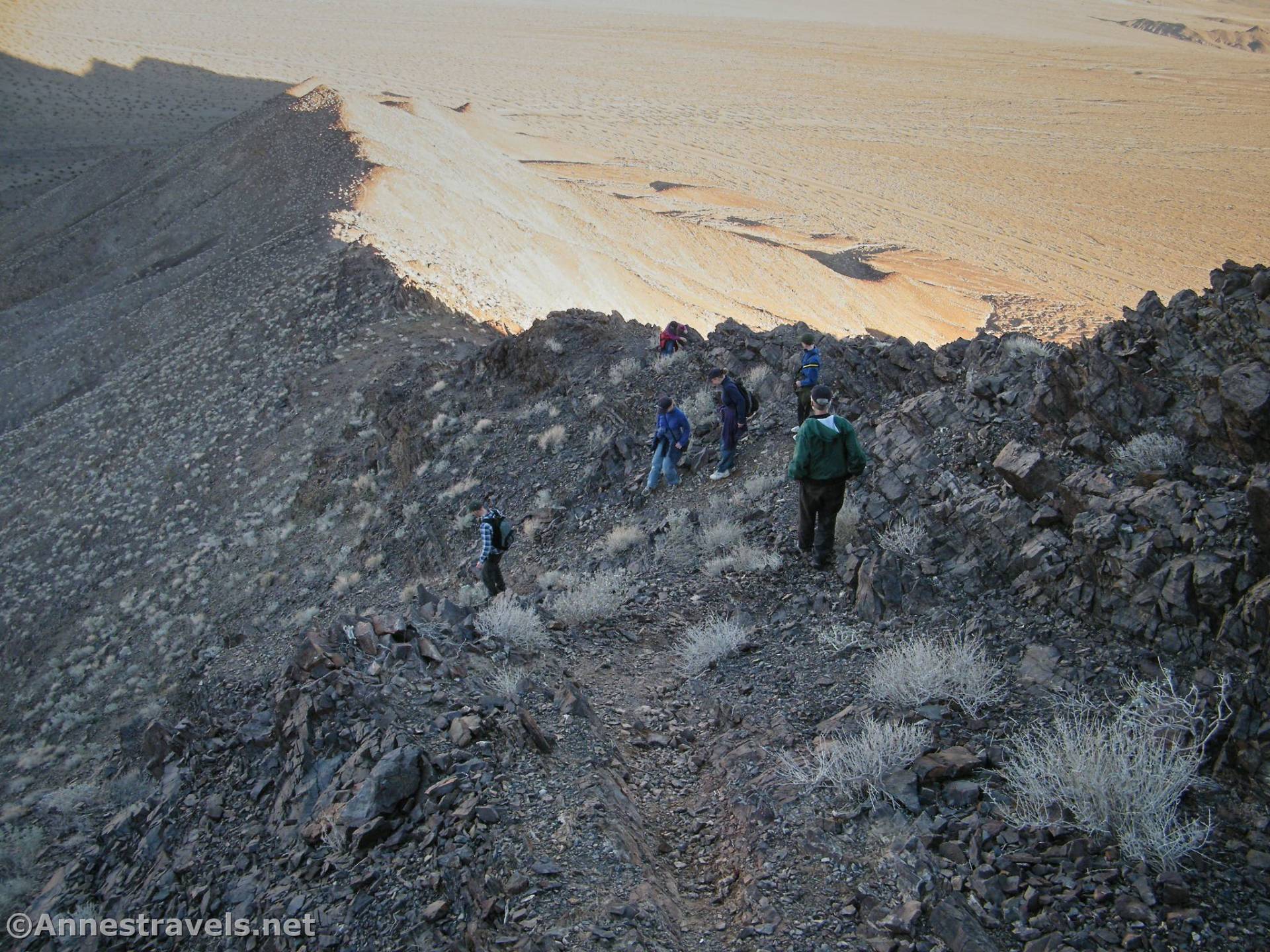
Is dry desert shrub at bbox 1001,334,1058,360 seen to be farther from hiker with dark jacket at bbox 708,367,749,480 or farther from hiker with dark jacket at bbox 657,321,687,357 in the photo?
hiker with dark jacket at bbox 657,321,687,357

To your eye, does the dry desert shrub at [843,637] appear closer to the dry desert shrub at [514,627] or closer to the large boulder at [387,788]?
the dry desert shrub at [514,627]

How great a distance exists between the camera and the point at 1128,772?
12.2 feet

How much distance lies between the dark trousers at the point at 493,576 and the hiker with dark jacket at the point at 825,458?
3.36 metres

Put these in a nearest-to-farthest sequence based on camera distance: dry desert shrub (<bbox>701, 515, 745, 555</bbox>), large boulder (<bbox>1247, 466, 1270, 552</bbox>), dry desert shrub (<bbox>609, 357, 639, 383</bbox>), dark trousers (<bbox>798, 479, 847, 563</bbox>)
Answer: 1. large boulder (<bbox>1247, 466, 1270, 552</bbox>)
2. dark trousers (<bbox>798, 479, 847, 563</bbox>)
3. dry desert shrub (<bbox>701, 515, 745, 555</bbox>)
4. dry desert shrub (<bbox>609, 357, 639, 383</bbox>)

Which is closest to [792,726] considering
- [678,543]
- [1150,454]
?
[1150,454]

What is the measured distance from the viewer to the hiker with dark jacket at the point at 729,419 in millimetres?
9180

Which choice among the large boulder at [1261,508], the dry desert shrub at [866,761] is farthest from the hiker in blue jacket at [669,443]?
the large boulder at [1261,508]

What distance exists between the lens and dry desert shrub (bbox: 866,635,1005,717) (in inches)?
184

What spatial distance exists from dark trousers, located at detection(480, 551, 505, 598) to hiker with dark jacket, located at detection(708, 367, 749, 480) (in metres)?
2.51

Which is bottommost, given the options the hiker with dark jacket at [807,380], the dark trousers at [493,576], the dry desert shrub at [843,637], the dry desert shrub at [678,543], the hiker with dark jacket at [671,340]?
the dark trousers at [493,576]

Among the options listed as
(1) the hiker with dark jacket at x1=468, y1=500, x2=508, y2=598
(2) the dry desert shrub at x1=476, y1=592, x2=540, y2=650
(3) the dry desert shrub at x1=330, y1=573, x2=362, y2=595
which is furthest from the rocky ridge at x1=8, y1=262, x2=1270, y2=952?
(3) the dry desert shrub at x1=330, y1=573, x2=362, y2=595

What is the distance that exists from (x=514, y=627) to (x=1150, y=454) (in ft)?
15.3

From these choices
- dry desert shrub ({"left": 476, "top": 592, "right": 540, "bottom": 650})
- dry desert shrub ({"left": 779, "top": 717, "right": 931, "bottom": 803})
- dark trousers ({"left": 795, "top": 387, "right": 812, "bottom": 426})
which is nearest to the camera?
dry desert shrub ({"left": 779, "top": 717, "right": 931, "bottom": 803})

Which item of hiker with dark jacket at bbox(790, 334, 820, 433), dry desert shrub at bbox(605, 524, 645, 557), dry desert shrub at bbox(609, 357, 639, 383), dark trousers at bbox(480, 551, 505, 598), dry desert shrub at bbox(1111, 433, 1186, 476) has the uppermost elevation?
dry desert shrub at bbox(1111, 433, 1186, 476)
